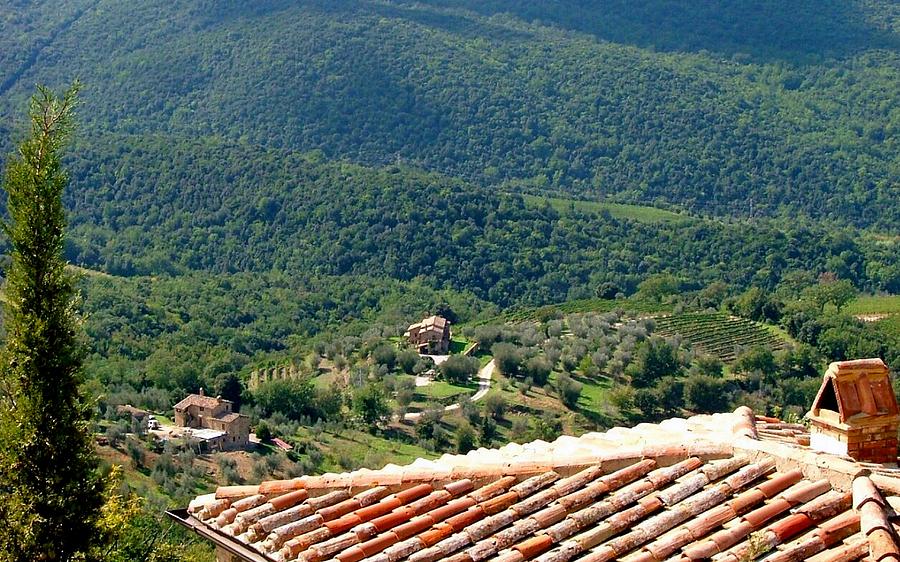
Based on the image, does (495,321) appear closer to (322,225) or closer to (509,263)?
(509,263)

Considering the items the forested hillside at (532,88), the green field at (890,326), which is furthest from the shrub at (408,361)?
the forested hillside at (532,88)

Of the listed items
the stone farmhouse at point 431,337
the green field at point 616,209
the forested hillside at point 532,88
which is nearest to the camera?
the stone farmhouse at point 431,337

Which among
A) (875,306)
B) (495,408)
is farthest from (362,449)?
(875,306)

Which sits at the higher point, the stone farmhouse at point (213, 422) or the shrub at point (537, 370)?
the stone farmhouse at point (213, 422)

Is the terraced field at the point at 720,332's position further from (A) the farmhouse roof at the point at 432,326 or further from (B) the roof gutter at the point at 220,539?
(B) the roof gutter at the point at 220,539

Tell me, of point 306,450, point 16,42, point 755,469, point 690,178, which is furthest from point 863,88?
point 755,469

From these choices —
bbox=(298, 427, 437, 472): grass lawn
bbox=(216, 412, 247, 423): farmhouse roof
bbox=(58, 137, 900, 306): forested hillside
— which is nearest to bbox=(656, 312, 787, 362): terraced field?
bbox=(298, 427, 437, 472): grass lawn
